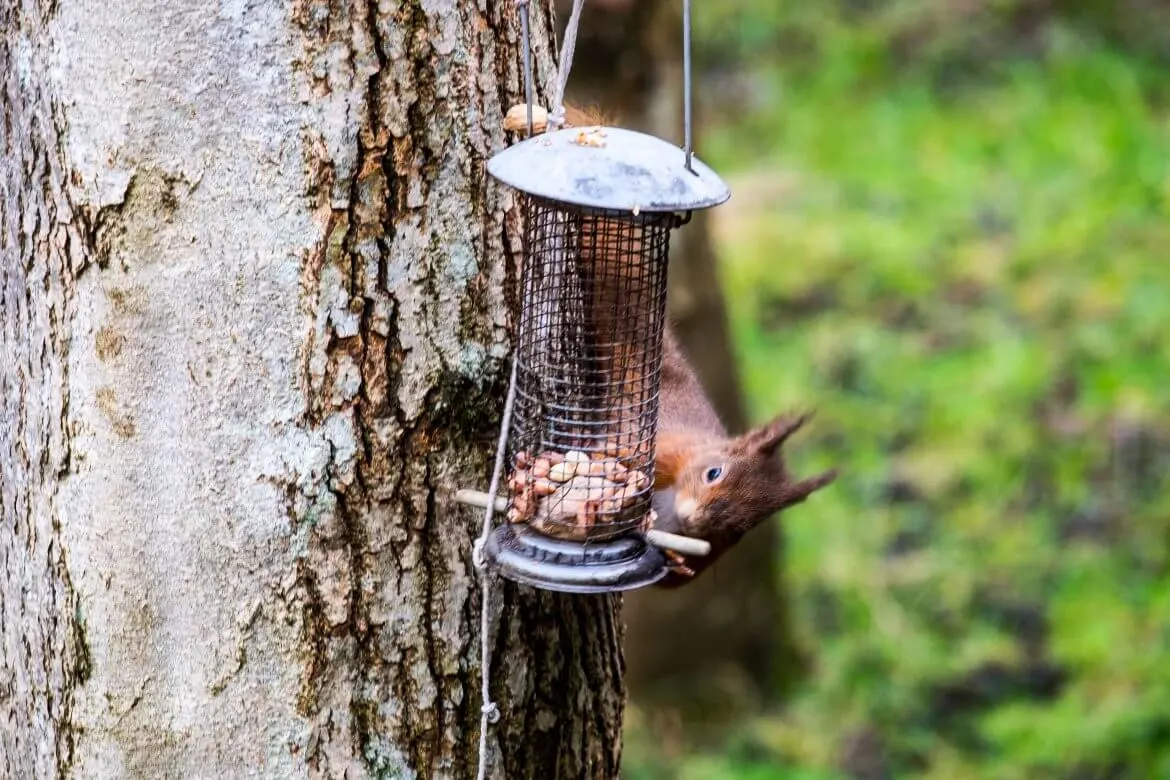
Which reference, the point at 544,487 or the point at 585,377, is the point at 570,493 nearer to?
the point at 544,487

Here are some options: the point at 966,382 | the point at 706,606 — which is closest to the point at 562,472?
the point at 706,606

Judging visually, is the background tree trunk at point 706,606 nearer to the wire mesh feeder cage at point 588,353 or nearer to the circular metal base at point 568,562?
the wire mesh feeder cage at point 588,353

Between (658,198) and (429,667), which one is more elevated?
(658,198)

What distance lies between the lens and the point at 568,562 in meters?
1.93

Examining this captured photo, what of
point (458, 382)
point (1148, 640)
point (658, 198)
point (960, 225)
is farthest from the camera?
point (960, 225)

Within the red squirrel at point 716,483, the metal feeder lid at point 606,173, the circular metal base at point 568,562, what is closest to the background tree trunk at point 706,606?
the red squirrel at point 716,483

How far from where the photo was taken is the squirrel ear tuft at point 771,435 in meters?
2.73

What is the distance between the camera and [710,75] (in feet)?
33.1

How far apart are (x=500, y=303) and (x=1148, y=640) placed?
11.9 feet

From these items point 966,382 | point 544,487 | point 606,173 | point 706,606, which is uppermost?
point 606,173

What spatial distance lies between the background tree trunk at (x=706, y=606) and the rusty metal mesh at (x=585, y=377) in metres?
A: 2.75

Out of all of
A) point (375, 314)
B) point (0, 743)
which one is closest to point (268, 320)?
point (375, 314)

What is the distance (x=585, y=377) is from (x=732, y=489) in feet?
2.55

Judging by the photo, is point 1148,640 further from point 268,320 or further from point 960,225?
point 268,320
